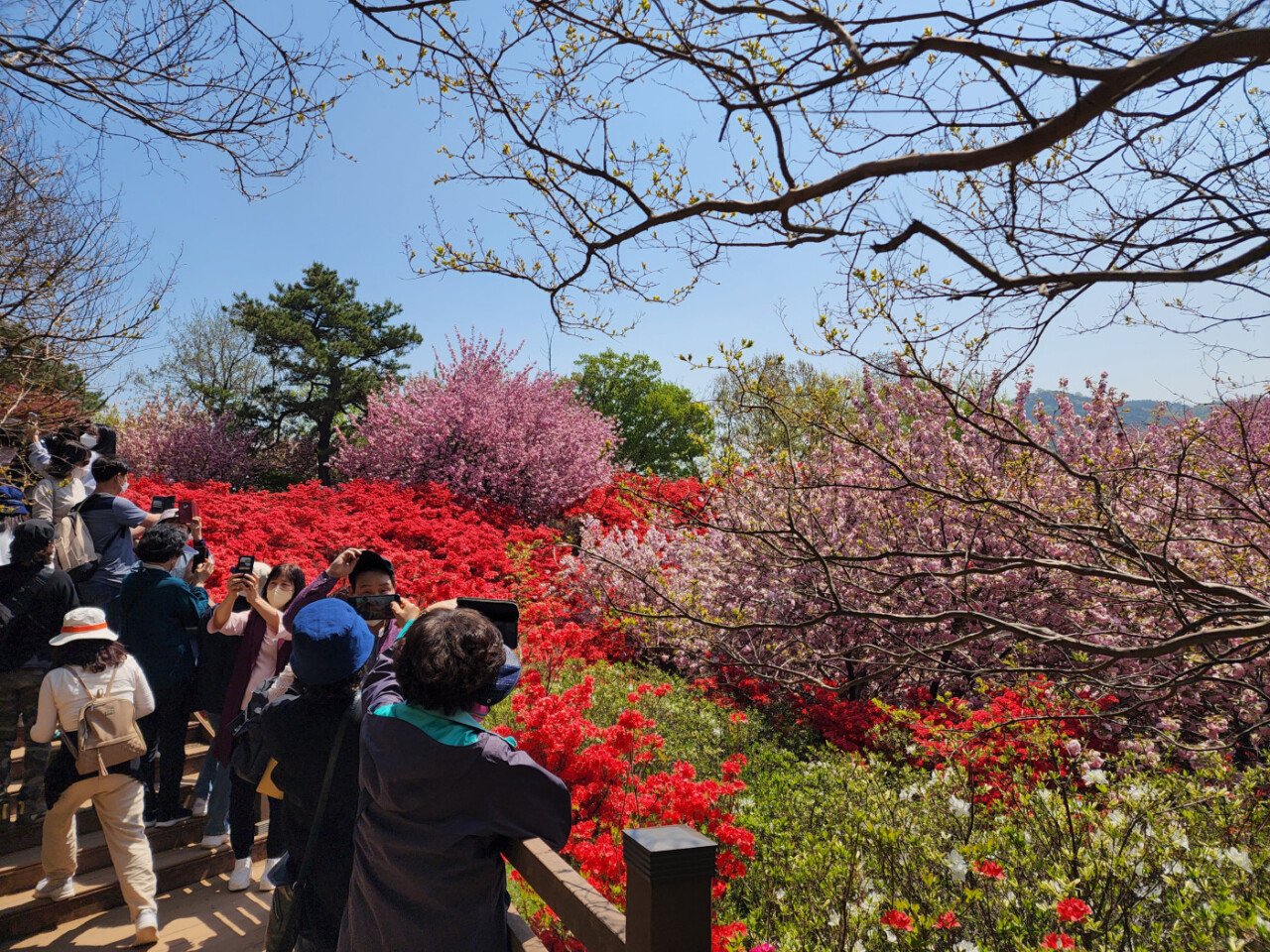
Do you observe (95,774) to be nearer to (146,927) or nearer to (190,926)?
(146,927)

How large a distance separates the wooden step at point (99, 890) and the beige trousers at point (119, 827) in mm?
278

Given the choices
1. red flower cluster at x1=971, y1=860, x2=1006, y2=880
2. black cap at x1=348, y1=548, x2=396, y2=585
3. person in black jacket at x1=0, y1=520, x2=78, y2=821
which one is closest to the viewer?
red flower cluster at x1=971, y1=860, x2=1006, y2=880

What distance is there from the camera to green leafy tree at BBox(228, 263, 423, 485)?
24.4 m

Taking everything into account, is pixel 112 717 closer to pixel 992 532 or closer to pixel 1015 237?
A: pixel 1015 237

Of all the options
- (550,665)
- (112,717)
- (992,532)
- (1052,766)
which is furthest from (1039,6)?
(550,665)

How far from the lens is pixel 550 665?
238 inches

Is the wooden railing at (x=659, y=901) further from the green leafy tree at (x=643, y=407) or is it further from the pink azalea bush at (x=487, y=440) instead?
the green leafy tree at (x=643, y=407)

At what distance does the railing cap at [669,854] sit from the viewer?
1482 mm

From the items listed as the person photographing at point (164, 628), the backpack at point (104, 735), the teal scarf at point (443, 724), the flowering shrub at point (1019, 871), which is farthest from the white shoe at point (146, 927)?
the teal scarf at point (443, 724)

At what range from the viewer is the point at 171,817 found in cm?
429

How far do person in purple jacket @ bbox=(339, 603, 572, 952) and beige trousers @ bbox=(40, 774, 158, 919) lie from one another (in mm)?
2364

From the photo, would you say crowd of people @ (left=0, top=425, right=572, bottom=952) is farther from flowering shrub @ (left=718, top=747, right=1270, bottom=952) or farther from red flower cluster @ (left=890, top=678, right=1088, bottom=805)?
red flower cluster @ (left=890, top=678, right=1088, bottom=805)

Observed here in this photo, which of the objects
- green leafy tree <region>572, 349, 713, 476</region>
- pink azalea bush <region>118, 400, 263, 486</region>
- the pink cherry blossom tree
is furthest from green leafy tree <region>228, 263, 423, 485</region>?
the pink cherry blossom tree

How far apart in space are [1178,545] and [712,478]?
3900mm
